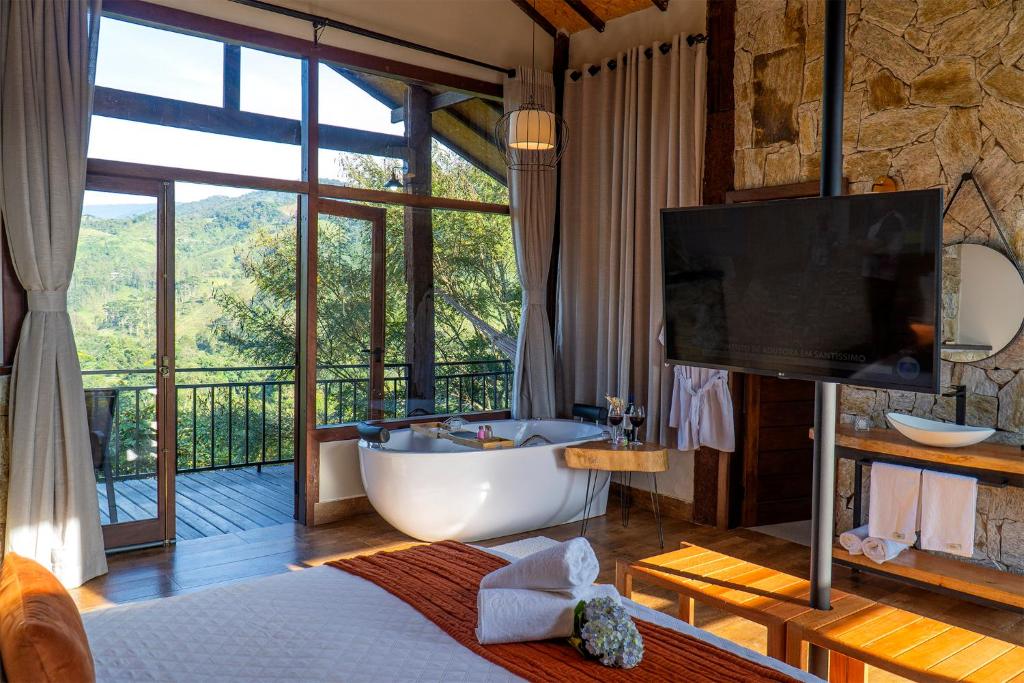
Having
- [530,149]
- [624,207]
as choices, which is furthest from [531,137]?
[624,207]

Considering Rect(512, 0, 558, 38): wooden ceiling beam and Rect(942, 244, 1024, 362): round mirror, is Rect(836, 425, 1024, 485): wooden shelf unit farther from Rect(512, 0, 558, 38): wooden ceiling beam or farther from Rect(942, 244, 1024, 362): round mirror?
Rect(512, 0, 558, 38): wooden ceiling beam

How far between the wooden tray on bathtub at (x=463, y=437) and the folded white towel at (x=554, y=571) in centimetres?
254

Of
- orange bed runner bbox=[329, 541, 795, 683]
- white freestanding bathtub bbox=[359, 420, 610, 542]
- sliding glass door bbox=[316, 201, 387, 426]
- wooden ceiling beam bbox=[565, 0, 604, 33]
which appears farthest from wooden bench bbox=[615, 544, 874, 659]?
wooden ceiling beam bbox=[565, 0, 604, 33]

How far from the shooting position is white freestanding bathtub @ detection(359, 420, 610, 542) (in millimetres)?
4418

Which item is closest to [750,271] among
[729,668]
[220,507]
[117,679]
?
[729,668]

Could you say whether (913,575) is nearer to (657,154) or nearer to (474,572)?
(474,572)

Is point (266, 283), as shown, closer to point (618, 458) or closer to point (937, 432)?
point (618, 458)

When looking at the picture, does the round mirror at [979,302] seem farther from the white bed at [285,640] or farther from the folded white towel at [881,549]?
the white bed at [285,640]

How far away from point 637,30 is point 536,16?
0.83 meters

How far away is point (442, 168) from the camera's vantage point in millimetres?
5594

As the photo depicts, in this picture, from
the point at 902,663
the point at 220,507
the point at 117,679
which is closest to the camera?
the point at 117,679

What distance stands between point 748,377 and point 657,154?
1.58 meters

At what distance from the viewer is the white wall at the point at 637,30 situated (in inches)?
206

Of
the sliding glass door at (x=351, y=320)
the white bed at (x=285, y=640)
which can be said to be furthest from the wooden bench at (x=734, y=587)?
the sliding glass door at (x=351, y=320)
